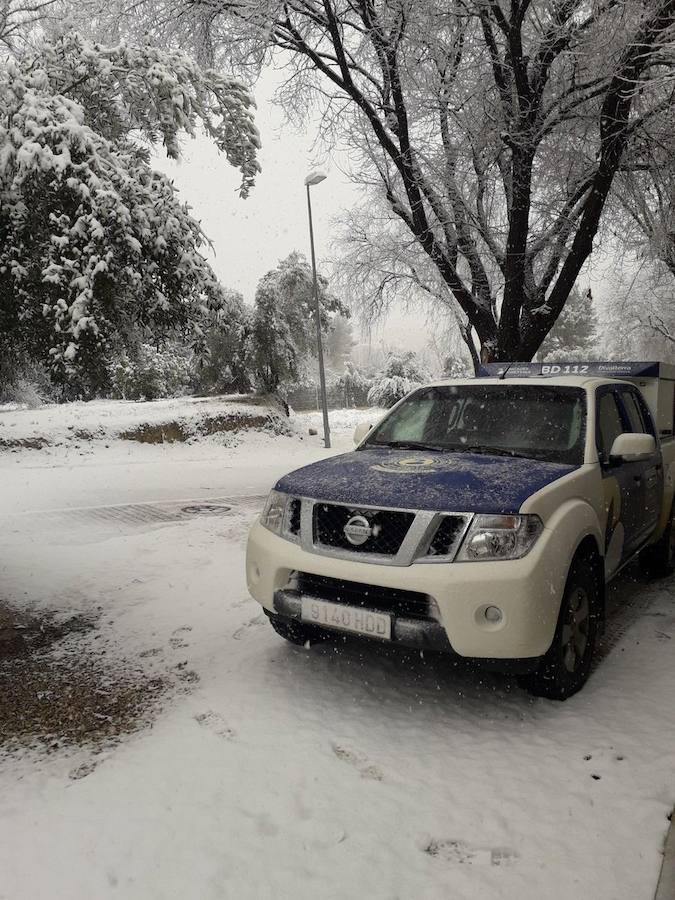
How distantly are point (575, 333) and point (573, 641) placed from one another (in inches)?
2558

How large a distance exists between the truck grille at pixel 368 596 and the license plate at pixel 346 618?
0.13 feet

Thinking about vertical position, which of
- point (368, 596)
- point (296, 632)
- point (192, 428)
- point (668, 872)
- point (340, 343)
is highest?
point (340, 343)

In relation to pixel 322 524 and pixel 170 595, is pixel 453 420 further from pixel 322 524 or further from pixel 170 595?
pixel 170 595

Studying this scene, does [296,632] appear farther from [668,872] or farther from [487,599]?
A: [668,872]

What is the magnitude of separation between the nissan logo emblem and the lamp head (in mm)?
18456

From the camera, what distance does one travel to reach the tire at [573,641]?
3.50m

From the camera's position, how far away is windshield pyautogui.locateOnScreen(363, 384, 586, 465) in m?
4.28

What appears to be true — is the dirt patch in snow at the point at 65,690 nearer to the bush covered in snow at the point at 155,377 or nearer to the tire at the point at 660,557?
the tire at the point at 660,557

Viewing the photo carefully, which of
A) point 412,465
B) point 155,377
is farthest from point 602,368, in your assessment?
point 155,377

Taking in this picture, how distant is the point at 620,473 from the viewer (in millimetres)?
4531

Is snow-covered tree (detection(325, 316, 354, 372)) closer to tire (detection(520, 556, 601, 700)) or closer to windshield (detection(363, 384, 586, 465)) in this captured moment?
windshield (detection(363, 384, 586, 465))

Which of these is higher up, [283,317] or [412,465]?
[283,317]

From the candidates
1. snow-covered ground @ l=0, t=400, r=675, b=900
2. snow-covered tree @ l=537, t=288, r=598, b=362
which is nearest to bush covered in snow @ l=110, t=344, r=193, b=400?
snow-covered ground @ l=0, t=400, r=675, b=900

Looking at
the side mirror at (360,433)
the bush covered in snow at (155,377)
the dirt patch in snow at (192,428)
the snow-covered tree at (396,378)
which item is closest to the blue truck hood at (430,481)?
the side mirror at (360,433)
